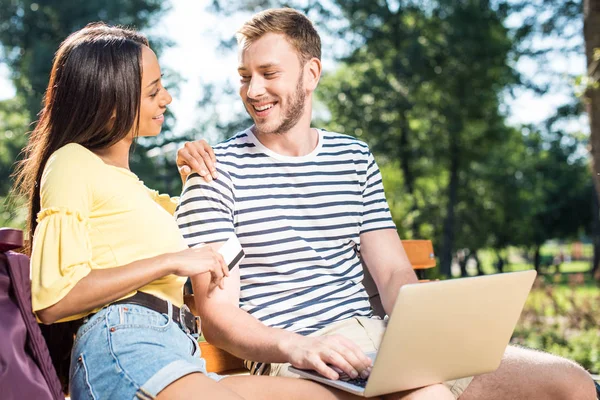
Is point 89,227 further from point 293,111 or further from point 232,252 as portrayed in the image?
point 293,111

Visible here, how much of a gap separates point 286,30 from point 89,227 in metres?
1.12

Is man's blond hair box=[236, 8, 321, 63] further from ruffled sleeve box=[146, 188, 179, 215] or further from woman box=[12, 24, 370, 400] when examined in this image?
ruffled sleeve box=[146, 188, 179, 215]

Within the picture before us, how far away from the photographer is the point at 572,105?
1997cm

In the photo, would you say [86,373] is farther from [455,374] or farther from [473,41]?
[473,41]

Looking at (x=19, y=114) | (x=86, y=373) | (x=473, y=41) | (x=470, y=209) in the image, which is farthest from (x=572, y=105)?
(x=86, y=373)

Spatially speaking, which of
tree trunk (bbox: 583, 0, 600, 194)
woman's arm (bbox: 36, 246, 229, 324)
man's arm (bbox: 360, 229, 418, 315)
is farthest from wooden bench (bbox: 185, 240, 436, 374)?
tree trunk (bbox: 583, 0, 600, 194)

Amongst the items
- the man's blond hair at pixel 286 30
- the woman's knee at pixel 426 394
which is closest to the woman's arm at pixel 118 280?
the woman's knee at pixel 426 394

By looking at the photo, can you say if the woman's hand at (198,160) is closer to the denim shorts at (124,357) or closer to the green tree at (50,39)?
the denim shorts at (124,357)

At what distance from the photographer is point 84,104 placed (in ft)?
6.91

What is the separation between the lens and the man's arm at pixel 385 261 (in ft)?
8.61

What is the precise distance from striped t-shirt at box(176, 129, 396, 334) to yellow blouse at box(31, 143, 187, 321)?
0.28 m

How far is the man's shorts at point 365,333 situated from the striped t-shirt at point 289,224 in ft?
0.18

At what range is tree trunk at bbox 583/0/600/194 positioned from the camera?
6496mm

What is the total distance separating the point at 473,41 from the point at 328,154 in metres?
18.0
